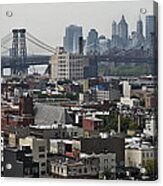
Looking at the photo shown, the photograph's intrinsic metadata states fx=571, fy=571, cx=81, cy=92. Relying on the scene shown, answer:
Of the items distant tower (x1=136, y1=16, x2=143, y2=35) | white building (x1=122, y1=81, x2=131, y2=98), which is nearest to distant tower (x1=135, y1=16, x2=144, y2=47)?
distant tower (x1=136, y1=16, x2=143, y2=35)

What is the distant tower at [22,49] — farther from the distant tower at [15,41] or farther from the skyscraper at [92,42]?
the skyscraper at [92,42]

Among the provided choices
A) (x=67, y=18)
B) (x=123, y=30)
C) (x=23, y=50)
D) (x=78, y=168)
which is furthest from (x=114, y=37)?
(x=78, y=168)

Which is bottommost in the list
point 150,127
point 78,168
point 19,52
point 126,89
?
point 78,168

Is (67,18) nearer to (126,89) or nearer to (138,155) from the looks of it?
(126,89)

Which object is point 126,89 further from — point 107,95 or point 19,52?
point 19,52

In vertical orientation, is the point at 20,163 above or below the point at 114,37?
below

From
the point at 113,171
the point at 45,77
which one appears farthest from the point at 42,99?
the point at 113,171

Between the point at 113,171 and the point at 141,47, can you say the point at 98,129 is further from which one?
the point at 141,47
